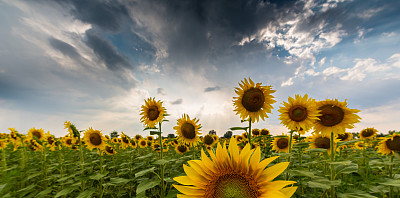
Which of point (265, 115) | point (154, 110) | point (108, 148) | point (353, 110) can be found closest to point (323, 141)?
point (353, 110)

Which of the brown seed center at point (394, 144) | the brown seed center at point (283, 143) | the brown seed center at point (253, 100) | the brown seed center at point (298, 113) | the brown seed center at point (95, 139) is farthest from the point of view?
the brown seed center at point (95, 139)

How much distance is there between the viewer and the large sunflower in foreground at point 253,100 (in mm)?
3381

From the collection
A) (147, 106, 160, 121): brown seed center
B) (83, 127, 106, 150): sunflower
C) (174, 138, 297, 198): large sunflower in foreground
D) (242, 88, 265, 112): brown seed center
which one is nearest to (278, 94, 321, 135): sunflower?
(242, 88, 265, 112): brown seed center

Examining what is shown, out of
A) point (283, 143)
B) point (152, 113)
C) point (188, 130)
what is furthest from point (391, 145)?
point (152, 113)

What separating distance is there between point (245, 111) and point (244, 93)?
1.14 ft

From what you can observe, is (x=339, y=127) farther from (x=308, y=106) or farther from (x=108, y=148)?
(x=108, y=148)

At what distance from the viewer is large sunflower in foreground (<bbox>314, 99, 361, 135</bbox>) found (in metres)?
2.96

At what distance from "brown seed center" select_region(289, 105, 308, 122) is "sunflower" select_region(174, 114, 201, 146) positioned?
8.01ft

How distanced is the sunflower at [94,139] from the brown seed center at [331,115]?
5.67m

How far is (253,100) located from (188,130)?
209cm

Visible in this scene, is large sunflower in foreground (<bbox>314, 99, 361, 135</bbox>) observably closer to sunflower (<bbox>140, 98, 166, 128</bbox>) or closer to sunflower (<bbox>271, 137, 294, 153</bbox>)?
sunflower (<bbox>271, 137, 294, 153</bbox>)

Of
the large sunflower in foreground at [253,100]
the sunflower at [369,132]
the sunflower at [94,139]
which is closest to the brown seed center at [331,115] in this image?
the large sunflower in foreground at [253,100]

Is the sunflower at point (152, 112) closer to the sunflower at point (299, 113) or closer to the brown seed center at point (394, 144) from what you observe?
the sunflower at point (299, 113)

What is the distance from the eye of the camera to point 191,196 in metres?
1.39
